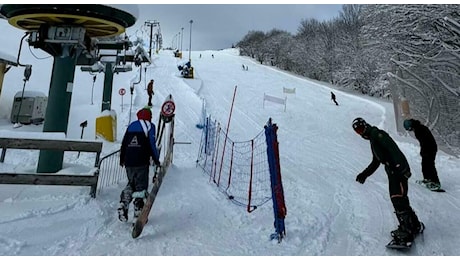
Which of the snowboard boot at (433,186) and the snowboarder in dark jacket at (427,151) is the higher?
the snowboarder in dark jacket at (427,151)

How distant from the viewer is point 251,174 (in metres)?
6.61

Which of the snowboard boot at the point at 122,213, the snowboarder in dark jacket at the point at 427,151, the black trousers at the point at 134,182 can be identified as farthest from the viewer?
the snowboarder in dark jacket at the point at 427,151

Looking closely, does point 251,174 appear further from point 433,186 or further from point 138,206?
point 433,186

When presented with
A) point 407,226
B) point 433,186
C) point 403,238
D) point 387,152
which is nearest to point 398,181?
point 387,152

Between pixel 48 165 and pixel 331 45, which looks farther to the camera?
pixel 331 45

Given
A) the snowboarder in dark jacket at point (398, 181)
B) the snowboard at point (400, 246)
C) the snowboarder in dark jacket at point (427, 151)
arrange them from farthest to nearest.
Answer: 1. the snowboarder in dark jacket at point (427, 151)
2. the snowboarder in dark jacket at point (398, 181)
3. the snowboard at point (400, 246)

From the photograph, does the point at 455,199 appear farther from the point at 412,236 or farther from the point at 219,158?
the point at 219,158

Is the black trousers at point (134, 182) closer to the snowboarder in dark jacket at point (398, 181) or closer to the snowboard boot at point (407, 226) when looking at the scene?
the snowboarder in dark jacket at point (398, 181)

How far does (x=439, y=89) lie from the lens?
15266 mm

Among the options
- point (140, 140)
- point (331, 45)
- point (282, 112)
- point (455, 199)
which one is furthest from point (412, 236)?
point (331, 45)

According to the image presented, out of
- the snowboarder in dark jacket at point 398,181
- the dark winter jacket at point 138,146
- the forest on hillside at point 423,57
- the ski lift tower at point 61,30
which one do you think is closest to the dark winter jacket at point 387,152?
the snowboarder in dark jacket at point 398,181

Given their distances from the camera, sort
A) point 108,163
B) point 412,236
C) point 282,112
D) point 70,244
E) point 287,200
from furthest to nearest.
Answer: point 282,112 < point 108,163 < point 287,200 < point 412,236 < point 70,244

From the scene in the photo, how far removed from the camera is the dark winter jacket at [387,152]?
5129 millimetres

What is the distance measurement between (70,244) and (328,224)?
156 inches
